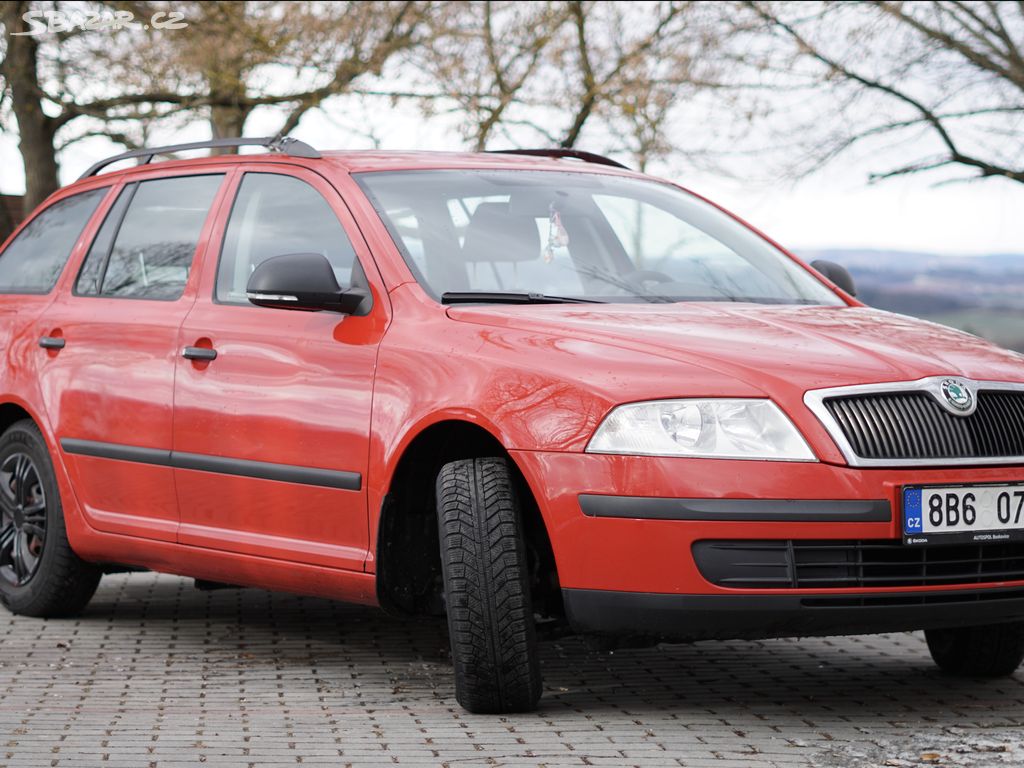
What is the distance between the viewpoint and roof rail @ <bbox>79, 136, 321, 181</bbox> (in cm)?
611

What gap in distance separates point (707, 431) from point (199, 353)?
7.32ft

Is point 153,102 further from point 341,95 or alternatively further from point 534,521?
point 534,521

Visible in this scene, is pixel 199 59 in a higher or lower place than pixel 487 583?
higher

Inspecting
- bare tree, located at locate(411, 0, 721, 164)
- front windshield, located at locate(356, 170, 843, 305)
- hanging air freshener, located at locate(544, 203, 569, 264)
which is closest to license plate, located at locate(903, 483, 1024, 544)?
front windshield, located at locate(356, 170, 843, 305)

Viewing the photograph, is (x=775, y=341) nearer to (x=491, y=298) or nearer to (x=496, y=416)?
(x=496, y=416)

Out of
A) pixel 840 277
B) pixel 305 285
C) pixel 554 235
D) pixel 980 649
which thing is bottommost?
pixel 980 649

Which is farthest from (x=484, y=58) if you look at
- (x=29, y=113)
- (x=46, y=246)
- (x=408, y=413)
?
(x=408, y=413)

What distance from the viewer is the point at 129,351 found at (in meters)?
6.35

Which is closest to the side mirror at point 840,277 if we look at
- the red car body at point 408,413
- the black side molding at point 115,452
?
the red car body at point 408,413

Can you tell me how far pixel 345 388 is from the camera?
5.30m

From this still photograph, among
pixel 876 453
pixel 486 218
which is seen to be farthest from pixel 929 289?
pixel 876 453

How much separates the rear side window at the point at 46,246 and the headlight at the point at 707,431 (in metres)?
3.55

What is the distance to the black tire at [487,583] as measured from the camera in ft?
15.3

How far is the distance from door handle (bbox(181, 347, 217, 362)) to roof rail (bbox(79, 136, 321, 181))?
0.79 metres
